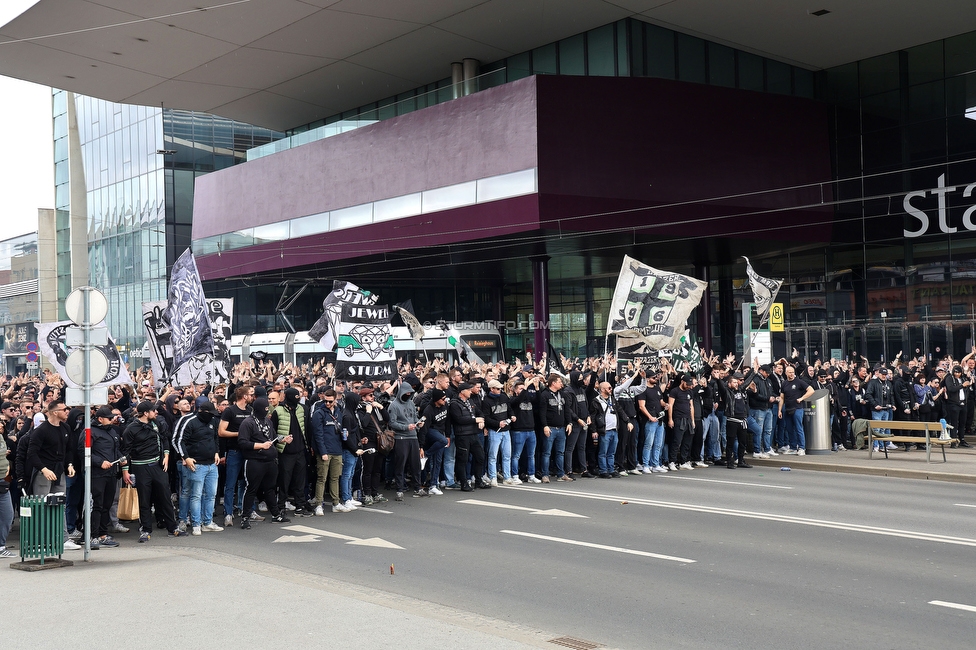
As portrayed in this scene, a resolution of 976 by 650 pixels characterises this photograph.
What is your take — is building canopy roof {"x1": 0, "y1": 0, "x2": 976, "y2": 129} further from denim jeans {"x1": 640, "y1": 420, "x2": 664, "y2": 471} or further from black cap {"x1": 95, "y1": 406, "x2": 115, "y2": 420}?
black cap {"x1": 95, "y1": 406, "x2": 115, "y2": 420}

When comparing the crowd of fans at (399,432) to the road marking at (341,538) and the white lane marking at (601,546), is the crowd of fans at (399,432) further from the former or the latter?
the white lane marking at (601,546)

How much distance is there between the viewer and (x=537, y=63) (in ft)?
105

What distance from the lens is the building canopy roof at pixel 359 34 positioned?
28.2m

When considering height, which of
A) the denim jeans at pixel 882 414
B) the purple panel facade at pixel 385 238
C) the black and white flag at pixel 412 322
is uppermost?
the purple panel facade at pixel 385 238

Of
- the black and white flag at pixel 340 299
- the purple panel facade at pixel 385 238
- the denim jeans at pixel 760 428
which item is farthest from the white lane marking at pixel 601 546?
the purple panel facade at pixel 385 238

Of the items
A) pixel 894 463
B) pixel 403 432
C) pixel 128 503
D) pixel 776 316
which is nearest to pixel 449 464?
pixel 403 432

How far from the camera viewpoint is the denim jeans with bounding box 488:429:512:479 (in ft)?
53.4

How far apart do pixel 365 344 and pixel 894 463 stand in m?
10.7

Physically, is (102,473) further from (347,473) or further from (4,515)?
(347,473)

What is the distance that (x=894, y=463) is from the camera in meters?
18.3

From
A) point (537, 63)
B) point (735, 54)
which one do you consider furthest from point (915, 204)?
point (537, 63)

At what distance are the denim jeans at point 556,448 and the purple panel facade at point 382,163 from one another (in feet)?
39.1

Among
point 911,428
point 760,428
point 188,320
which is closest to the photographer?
point 188,320

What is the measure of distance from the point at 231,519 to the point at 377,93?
2791 centimetres
